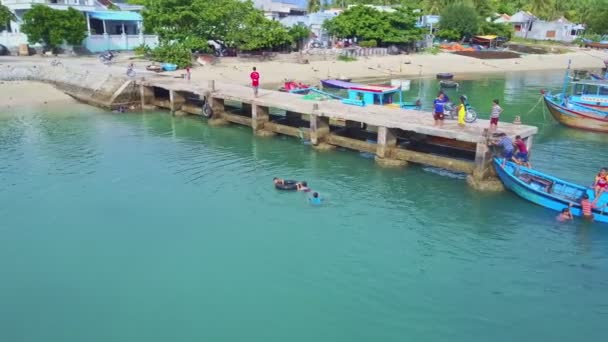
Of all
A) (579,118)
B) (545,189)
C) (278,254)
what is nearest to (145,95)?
(278,254)

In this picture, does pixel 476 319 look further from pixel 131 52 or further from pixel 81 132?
pixel 131 52

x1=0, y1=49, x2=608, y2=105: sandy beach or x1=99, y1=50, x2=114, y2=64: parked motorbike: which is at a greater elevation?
x1=99, y1=50, x2=114, y2=64: parked motorbike

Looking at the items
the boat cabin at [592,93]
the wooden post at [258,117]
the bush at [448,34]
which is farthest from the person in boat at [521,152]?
the bush at [448,34]

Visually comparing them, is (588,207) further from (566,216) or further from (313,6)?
(313,6)

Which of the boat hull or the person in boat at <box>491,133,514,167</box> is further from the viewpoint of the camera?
the boat hull

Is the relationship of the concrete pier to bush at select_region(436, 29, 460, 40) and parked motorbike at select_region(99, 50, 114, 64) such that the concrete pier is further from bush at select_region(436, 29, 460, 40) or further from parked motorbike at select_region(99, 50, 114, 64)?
bush at select_region(436, 29, 460, 40)

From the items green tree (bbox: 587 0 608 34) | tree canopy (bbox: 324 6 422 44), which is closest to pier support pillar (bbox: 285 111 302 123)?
tree canopy (bbox: 324 6 422 44)
